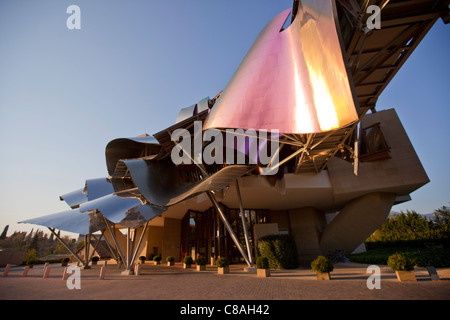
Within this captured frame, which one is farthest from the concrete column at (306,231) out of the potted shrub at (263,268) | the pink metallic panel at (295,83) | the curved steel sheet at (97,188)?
the curved steel sheet at (97,188)

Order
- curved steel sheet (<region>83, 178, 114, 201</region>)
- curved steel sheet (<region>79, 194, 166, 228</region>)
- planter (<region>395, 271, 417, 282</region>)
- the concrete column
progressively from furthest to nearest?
curved steel sheet (<region>83, 178, 114, 201</region>) → the concrete column → curved steel sheet (<region>79, 194, 166, 228</region>) → planter (<region>395, 271, 417, 282</region>)

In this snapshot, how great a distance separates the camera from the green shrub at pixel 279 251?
1489 cm

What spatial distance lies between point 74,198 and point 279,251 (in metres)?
25.1

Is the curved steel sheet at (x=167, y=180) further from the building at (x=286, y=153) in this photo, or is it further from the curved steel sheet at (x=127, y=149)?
the curved steel sheet at (x=127, y=149)

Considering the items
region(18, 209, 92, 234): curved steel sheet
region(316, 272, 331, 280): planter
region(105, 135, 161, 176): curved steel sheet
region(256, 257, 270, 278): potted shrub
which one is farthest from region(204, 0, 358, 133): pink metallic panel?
region(18, 209, 92, 234): curved steel sheet

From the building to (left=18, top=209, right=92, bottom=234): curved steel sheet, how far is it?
5.9 inches

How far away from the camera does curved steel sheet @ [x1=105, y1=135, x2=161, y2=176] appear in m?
16.7

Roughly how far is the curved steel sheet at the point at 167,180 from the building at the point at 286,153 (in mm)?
93

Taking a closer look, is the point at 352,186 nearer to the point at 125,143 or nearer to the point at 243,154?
the point at 243,154

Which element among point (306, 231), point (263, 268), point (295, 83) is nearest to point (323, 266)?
point (263, 268)

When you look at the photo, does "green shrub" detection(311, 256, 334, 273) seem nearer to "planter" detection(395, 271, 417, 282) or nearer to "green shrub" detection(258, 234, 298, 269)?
"planter" detection(395, 271, 417, 282)

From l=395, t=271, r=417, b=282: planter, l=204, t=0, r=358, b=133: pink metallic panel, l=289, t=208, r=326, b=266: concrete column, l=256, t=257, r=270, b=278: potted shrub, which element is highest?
l=204, t=0, r=358, b=133: pink metallic panel
